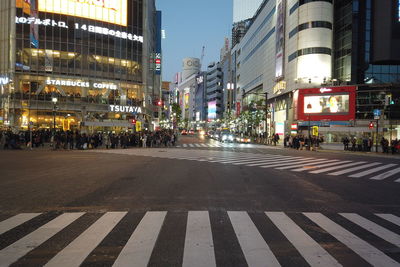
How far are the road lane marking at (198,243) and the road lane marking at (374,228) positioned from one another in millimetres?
3157

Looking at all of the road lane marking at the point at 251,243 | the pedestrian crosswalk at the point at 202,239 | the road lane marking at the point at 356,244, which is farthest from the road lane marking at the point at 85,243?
the road lane marking at the point at 356,244

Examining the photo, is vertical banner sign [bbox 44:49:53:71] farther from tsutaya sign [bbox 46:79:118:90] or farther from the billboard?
the billboard

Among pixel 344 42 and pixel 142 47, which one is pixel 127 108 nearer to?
pixel 142 47

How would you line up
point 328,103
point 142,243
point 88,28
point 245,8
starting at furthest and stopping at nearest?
1. point 245,8
2. point 88,28
3. point 328,103
4. point 142,243

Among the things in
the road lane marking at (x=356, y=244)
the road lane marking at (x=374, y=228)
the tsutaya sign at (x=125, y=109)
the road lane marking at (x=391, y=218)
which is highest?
the tsutaya sign at (x=125, y=109)

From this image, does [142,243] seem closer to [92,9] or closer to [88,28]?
[88,28]

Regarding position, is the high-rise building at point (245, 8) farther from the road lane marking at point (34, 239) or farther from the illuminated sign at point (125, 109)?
the road lane marking at point (34, 239)

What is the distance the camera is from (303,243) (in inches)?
218

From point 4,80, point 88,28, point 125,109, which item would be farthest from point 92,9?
point 4,80

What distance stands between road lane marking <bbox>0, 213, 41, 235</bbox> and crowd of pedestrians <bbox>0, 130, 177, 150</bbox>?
75.7 ft

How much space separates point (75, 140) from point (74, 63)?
22.6m

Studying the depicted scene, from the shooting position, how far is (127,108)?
53.2 m

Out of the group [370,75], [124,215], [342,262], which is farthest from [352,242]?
[370,75]

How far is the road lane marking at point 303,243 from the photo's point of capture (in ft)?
15.5
